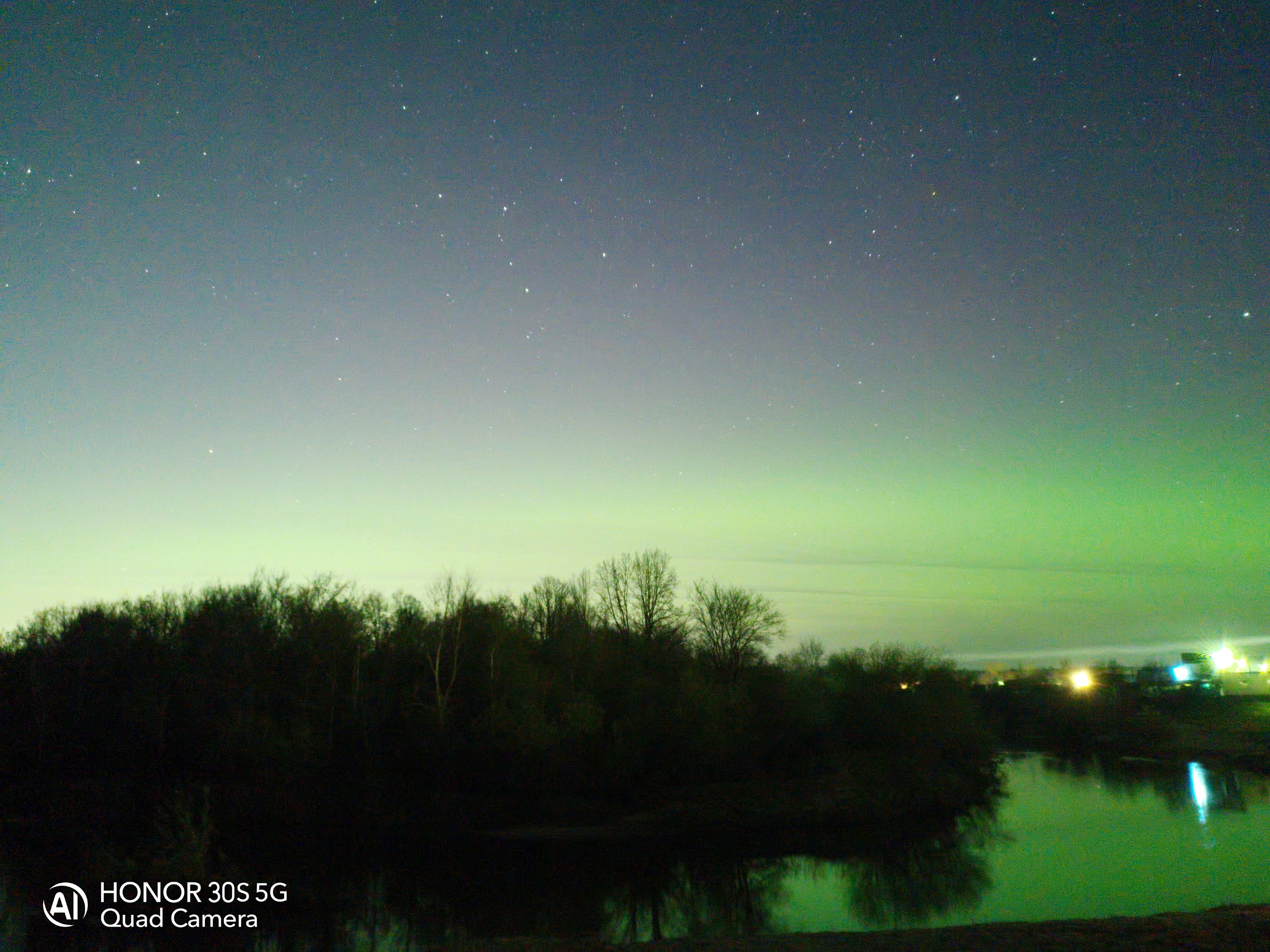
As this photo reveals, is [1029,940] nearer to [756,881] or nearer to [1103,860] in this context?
[756,881]

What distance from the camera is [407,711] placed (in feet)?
134

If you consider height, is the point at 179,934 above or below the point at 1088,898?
above

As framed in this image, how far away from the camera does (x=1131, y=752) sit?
66500 mm

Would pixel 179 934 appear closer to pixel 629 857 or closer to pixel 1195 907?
pixel 629 857

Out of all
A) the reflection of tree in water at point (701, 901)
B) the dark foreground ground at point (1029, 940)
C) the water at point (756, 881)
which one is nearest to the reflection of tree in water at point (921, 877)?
the water at point (756, 881)

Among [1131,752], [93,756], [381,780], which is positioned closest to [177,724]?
[93,756]

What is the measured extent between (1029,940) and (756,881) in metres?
14.1

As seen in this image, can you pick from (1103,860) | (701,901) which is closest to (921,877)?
(1103,860)

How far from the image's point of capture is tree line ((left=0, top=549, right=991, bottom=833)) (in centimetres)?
3784

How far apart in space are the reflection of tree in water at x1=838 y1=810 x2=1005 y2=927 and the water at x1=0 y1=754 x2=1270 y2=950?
0.32 feet

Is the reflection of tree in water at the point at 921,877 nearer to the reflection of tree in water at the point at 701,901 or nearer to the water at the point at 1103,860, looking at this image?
the water at the point at 1103,860

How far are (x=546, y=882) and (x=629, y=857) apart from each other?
556 centimetres

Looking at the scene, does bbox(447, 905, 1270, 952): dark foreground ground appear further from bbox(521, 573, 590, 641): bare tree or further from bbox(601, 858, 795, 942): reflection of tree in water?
bbox(521, 573, 590, 641): bare tree

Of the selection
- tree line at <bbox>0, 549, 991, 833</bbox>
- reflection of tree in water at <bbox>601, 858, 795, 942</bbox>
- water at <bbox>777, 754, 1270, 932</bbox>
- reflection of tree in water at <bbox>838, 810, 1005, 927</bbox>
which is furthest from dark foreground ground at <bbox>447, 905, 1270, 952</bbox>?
tree line at <bbox>0, 549, 991, 833</bbox>
